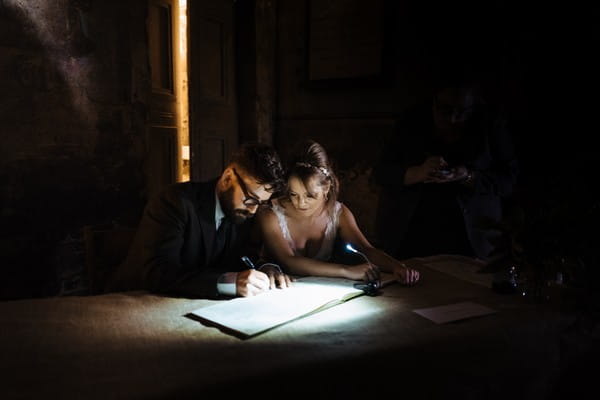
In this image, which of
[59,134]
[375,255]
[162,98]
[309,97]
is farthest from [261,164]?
[162,98]

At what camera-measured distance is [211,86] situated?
4648 millimetres

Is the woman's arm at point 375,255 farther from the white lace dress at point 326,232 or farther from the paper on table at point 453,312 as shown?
the paper on table at point 453,312

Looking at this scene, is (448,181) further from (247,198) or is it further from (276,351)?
(276,351)

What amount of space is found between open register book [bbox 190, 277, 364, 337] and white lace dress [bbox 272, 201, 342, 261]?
1.34 feet

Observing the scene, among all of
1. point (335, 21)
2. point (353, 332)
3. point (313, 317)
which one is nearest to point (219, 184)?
point (313, 317)

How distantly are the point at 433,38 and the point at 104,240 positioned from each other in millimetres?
2814

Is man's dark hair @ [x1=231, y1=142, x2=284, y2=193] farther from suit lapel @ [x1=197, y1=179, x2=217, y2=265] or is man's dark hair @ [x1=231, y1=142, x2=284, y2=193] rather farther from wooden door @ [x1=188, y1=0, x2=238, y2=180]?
wooden door @ [x1=188, y1=0, x2=238, y2=180]

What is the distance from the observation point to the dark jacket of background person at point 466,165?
2.79 meters

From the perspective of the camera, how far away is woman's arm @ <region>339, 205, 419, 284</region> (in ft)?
7.07

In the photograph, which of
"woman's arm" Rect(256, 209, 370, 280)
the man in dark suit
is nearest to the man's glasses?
the man in dark suit

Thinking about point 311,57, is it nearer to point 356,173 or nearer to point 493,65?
point 356,173

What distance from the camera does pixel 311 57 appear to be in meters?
4.36

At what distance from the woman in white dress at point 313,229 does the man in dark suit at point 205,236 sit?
174 mm

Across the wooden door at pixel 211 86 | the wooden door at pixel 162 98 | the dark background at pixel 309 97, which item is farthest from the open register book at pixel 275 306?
the wooden door at pixel 211 86
